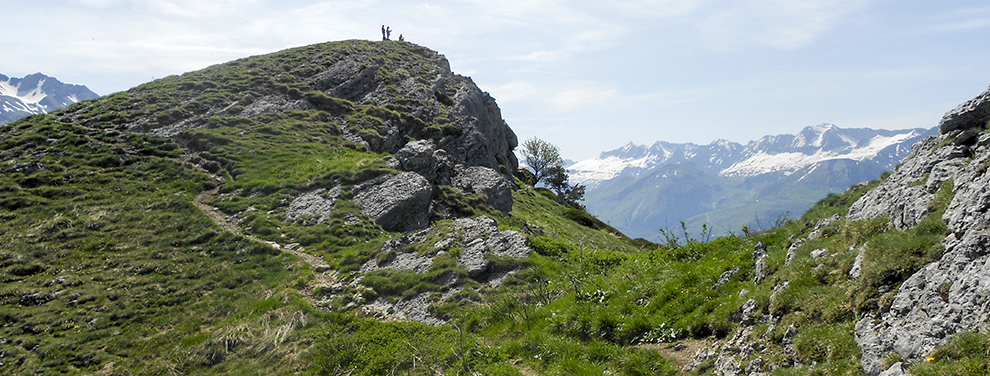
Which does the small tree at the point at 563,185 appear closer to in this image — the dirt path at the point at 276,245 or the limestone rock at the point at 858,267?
the dirt path at the point at 276,245

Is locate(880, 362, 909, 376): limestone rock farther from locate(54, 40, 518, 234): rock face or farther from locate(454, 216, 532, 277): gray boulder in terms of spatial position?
locate(54, 40, 518, 234): rock face

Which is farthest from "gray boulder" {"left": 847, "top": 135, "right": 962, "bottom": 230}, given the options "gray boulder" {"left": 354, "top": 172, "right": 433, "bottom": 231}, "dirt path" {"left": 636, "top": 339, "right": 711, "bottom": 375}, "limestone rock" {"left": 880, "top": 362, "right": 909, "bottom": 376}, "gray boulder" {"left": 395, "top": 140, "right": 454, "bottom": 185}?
"gray boulder" {"left": 395, "top": 140, "right": 454, "bottom": 185}

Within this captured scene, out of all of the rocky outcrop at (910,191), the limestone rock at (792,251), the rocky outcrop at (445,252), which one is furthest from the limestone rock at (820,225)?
the rocky outcrop at (445,252)

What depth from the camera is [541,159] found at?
Result: 3425 inches

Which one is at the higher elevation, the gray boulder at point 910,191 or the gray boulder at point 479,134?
the gray boulder at point 479,134

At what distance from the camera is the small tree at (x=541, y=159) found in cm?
8594

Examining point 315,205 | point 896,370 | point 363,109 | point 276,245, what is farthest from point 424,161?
point 896,370

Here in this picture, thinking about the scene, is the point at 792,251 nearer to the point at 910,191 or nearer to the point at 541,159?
the point at 910,191

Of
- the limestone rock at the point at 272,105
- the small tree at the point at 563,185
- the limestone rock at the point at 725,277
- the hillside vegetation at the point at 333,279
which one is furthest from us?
the small tree at the point at 563,185

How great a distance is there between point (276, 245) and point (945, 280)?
1066 inches

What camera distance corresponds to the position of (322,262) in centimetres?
2412

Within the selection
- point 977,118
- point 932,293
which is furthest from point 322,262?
point 977,118

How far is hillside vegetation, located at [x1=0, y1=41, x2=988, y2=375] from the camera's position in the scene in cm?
966

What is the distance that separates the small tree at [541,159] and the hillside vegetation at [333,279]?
4646 cm
